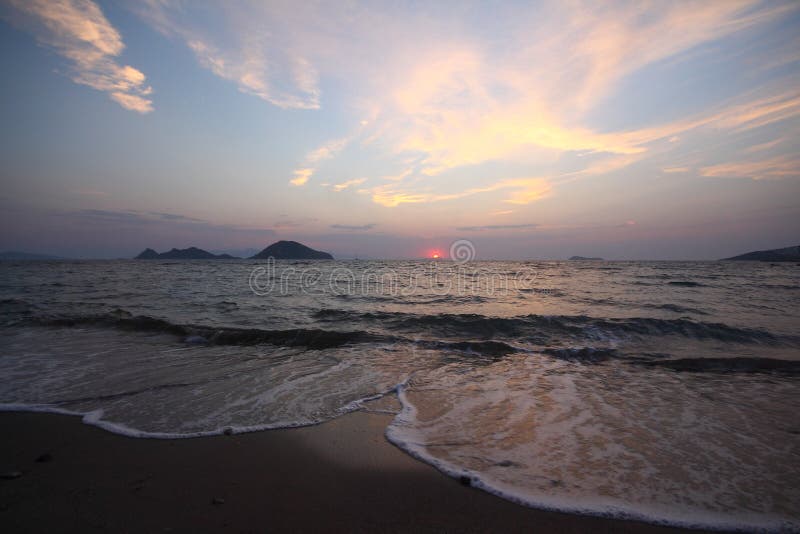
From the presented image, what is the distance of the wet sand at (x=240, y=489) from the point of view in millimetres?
2818

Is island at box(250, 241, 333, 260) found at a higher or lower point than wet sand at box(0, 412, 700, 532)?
higher

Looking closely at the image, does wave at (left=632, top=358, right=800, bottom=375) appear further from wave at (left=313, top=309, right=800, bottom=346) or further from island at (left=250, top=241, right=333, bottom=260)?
island at (left=250, top=241, right=333, bottom=260)

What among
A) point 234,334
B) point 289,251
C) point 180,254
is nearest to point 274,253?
point 289,251

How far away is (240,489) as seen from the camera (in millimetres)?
3285

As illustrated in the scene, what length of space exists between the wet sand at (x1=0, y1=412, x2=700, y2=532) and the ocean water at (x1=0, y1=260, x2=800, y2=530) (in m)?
0.27

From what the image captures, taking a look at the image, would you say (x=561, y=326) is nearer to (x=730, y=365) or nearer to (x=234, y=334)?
(x=730, y=365)

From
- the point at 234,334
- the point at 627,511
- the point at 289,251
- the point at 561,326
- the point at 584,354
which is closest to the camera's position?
the point at 627,511

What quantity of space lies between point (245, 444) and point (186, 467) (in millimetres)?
694

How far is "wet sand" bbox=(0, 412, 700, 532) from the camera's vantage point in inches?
111

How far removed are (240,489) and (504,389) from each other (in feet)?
15.1

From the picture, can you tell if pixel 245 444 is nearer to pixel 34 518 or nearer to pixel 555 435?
pixel 34 518

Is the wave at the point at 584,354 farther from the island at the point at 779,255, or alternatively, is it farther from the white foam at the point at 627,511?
the island at the point at 779,255

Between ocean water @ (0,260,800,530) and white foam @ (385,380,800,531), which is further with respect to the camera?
ocean water @ (0,260,800,530)

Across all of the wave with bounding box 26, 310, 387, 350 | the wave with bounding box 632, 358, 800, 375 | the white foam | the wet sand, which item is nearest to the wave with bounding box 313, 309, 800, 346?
the wave with bounding box 26, 310, 387, 350
